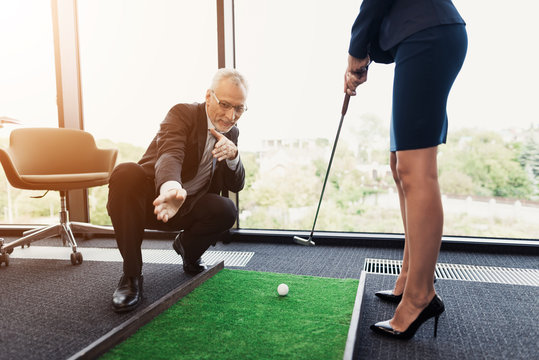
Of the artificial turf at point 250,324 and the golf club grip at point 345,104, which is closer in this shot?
the artificial turf at point 250,324

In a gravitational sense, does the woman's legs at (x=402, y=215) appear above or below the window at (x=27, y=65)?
below

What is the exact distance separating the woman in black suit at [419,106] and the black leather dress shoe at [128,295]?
1004 millimetres

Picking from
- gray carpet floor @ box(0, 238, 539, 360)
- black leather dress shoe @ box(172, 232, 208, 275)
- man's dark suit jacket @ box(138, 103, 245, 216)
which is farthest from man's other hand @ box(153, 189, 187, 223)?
black leather dress shoe @ box(172, 232, 208, 275)

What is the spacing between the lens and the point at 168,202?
1151 mm

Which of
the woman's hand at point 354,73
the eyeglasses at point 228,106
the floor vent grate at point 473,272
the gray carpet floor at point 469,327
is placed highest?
the woman's hand at point 354,73

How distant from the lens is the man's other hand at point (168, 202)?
1103mm

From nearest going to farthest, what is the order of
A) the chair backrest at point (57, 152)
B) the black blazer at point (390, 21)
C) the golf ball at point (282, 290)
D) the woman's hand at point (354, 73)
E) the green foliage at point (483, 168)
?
the black blazer at point (390, 21)
the woman's hand at point (354, 73)
the golf ball at point (282, 290)
the green foliage at point (483, 168)
the chair backrest at point (57, 152)

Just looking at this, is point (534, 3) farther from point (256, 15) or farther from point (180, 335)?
point (180, 335)

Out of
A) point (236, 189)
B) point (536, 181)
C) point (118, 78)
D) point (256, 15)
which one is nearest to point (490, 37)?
point (536, 181)

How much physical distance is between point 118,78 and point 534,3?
3.07m

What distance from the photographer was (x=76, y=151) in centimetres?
282

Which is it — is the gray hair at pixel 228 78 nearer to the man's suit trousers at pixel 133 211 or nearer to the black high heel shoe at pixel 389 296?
the man's suit trousers at pixel 133 211

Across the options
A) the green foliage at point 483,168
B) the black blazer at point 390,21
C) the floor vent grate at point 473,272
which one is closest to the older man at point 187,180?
the black blazer at point 390,21

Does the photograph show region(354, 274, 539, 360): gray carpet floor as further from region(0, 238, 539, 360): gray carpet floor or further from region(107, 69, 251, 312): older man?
region(107, 69, 251, 312): older man
